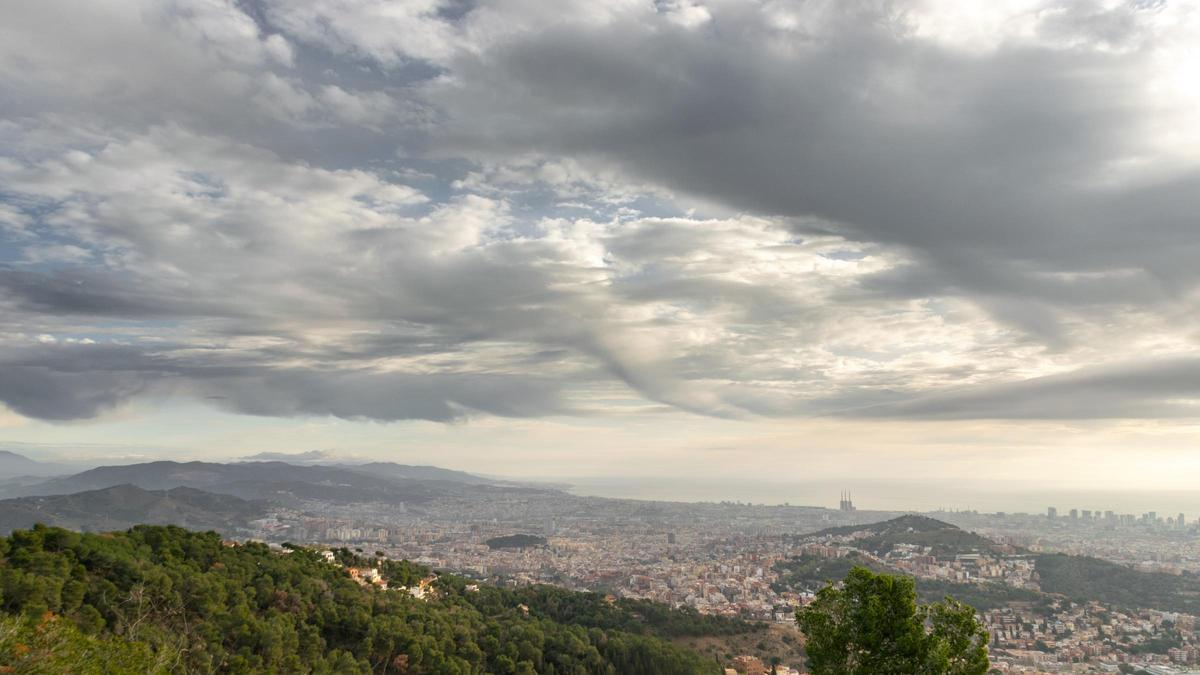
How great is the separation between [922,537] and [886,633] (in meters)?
90.9

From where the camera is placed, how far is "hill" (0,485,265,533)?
97.4 metres

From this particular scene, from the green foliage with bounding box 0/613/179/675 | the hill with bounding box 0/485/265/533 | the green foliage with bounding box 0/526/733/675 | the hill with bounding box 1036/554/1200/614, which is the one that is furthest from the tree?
the hill with bounding box 0/485/265/533

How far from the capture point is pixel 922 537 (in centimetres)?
9275

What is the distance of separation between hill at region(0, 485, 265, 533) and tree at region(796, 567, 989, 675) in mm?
103246

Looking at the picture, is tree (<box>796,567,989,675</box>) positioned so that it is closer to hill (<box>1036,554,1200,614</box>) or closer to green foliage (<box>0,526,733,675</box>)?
green foliage (<box>0,526,733,675</box>)

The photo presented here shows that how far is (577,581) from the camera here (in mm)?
77375

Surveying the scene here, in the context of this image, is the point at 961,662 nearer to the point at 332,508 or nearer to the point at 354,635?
the point at 354,635

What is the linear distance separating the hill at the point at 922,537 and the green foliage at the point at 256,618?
6285 centimetres

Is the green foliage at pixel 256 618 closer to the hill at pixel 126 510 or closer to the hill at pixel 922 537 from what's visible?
the hill at pixel 922 537

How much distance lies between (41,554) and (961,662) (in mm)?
25028

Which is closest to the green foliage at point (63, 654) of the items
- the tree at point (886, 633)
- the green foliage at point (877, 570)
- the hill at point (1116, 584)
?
the tree at point (886, 633)

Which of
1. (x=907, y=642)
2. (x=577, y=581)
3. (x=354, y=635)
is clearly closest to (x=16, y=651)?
(x=907, y=642)

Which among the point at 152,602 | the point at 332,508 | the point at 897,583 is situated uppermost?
the point at 897,583

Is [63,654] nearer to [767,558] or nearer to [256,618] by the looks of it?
[256,618]
